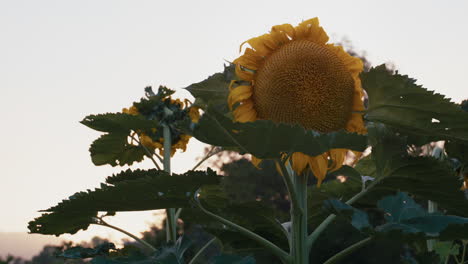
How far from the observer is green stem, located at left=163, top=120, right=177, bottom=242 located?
108 inches

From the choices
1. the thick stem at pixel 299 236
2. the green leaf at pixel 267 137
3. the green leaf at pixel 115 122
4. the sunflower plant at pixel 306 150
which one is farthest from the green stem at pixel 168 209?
the green leaf at pixel 267 137

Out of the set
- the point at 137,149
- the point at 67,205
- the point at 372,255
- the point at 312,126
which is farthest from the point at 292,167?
the point at 372,255

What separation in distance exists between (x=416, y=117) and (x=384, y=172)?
19 cm

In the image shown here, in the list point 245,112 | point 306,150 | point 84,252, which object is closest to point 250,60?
point 245,112

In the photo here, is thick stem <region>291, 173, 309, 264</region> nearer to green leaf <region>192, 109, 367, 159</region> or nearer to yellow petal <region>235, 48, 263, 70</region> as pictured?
green leaf <region>192, 109, 367, 159</region>

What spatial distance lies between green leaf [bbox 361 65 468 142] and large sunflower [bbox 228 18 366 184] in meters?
0.09

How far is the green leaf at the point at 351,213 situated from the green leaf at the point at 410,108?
328mm

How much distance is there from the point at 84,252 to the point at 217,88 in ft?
2.65

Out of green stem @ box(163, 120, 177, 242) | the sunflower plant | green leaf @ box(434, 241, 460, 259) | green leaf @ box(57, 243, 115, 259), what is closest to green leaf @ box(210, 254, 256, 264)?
the sunflower plant

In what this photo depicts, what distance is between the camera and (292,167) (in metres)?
1.56

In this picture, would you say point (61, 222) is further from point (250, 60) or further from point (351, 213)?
point (351, 213)

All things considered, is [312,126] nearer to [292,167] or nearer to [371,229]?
[292,167]

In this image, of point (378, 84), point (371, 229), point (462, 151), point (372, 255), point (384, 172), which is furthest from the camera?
point (372, 255)

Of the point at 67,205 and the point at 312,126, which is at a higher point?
the point at 312,126
